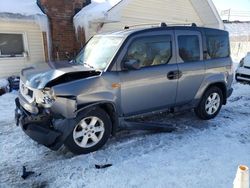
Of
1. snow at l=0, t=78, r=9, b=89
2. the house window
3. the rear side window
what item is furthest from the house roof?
the rear side window

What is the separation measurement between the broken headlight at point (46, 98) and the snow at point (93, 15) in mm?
5852

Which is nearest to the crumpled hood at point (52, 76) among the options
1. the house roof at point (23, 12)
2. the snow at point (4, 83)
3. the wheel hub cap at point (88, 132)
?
the wheel hub cap at point (88, 132)

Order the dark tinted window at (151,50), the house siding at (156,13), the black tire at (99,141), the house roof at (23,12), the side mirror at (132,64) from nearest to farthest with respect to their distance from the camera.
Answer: the black tire at (99,141)
the side mirror at (132,64)
the dark tinted window at (151,50)
the house roof at (23,12)
the house siding at (156,13)

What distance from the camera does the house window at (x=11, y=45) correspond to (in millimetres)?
9255

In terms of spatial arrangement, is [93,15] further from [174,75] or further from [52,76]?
[52,76]

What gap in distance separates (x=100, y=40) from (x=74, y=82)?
1.45 m

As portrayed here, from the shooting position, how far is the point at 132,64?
14.0 feet

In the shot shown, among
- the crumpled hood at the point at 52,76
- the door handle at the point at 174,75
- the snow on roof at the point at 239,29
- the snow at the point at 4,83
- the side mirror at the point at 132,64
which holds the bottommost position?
the snow on roof at the point at 239,29

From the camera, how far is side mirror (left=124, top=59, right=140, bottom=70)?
426cm

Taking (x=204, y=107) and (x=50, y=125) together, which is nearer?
(x=50, y=125)

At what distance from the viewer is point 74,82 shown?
13.0ft

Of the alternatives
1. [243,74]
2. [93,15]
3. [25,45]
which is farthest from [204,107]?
[25,45]

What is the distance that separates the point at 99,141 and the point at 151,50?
179cm

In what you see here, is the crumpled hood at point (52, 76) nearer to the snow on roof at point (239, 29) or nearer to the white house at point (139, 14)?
the white house at point (139, 14)
